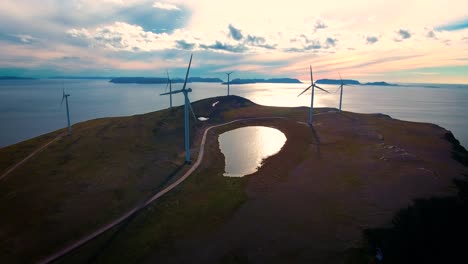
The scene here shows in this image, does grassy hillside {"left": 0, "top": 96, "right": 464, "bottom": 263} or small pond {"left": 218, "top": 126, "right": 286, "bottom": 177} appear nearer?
grassy hillside {"left": 0, "top": 96, "right": 464, "bottom": 263}

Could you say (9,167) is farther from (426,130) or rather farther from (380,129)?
(426,130)

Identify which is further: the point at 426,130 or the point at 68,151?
the point at 426,130

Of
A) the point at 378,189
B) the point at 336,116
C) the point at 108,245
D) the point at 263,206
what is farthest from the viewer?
the point at 336,116

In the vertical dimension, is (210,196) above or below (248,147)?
below

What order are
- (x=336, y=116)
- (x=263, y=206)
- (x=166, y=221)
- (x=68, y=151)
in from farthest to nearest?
(x=336, y=116), (x=68, y=151), (x=263, y=206), (x=166, y=221)

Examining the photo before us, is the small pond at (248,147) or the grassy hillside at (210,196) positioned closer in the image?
the grassy hillside at (210,196)

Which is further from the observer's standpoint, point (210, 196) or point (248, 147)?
point (248, 147)

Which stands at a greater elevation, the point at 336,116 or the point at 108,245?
the point at 336,116

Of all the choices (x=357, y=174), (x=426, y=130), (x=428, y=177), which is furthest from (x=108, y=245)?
(x=426, y=130)
